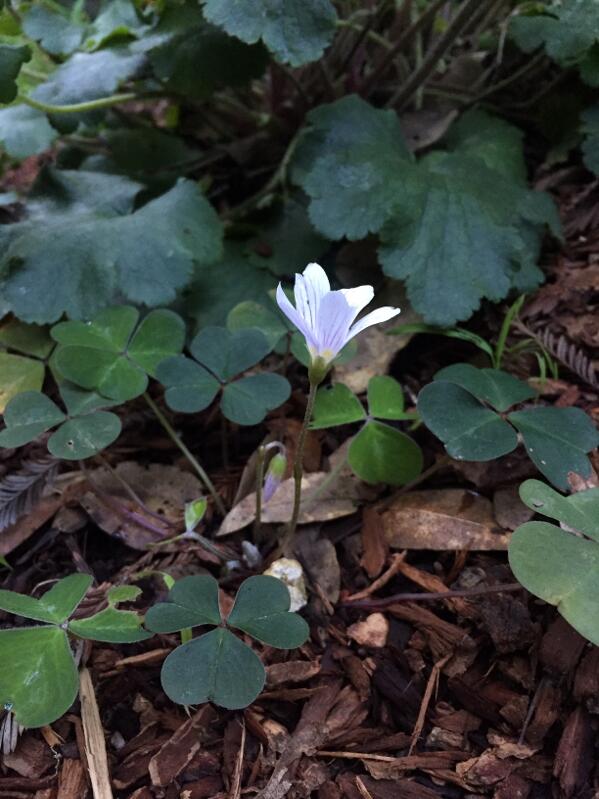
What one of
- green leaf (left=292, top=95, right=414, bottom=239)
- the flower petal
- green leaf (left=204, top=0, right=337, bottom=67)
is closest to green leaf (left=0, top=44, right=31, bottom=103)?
green leaf (left=204, top=0, right=337, bottom=67)

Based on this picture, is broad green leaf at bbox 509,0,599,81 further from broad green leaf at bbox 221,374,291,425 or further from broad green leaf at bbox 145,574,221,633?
broad green leaf at bbox 145,574,221,633

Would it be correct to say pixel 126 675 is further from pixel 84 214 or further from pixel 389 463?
pixel 84 214

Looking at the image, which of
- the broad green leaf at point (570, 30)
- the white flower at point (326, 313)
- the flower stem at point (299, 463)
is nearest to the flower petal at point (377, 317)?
the white flower at point (326, 313)

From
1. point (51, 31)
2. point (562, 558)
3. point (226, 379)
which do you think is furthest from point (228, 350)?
point (51, 31)

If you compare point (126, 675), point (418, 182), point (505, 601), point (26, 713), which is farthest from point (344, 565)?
point (418, 182)

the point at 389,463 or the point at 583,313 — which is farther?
the point at 583,313
